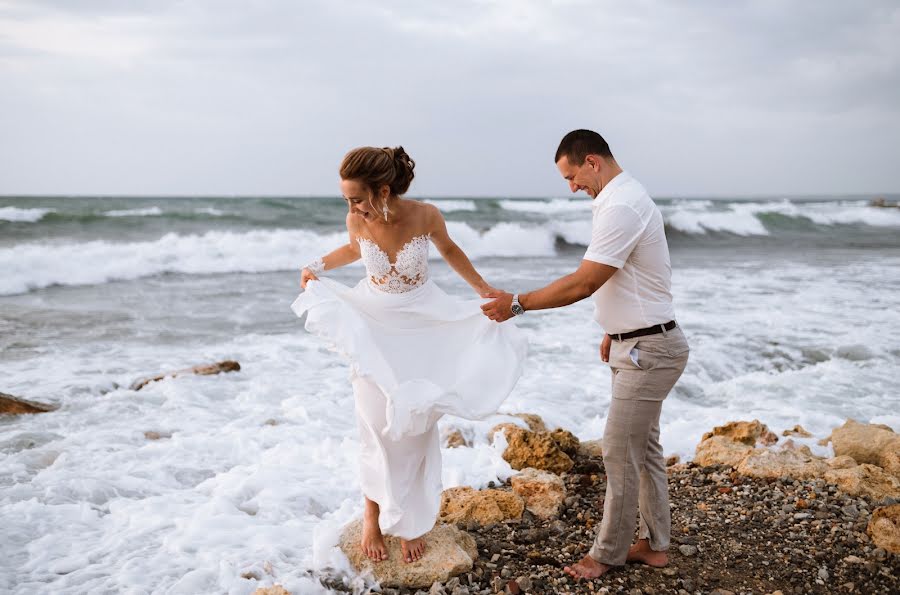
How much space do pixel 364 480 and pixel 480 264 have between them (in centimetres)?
1820

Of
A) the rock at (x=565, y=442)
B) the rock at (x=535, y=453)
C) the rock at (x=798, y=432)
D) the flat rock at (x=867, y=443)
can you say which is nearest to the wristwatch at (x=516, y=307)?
the rock at (x=535, y=453)

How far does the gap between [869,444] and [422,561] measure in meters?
3.93

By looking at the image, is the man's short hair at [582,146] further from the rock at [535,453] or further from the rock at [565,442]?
the rock at [565,442]

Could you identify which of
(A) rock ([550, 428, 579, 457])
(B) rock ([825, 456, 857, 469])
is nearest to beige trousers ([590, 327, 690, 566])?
(A) rock ([550, 428, 579, 457])

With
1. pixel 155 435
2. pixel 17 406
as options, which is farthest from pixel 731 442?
pixel 17 406

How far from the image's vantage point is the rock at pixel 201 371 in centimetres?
741

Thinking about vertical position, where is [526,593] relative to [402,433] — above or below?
below

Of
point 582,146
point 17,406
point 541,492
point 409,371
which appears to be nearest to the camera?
point 582,146

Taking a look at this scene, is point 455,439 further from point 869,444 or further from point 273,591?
point 869,444

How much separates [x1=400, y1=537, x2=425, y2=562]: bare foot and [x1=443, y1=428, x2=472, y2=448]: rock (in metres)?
2.03

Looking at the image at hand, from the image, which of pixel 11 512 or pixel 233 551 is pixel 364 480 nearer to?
pixel 233 551

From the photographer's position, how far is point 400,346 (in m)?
3.60

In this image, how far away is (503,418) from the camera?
6.19 meters

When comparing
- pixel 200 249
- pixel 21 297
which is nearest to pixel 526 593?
pixel 21 297
